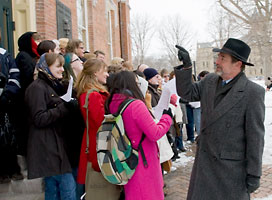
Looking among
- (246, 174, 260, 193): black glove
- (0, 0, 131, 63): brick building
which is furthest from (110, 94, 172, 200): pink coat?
(0, 0, 131, 63): brick building

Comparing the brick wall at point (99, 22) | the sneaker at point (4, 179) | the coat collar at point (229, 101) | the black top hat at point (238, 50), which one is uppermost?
the brick wall at point (99, 22)

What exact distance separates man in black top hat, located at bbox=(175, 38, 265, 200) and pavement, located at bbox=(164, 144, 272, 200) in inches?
72.7

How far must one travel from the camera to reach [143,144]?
276 centimetres

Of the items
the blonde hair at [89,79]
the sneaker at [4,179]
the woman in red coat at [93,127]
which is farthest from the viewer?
the sneaker at [4,179]

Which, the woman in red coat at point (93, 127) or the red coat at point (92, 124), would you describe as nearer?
the woman in red coat at point (93, 127)

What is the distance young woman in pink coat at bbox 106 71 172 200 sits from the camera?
2645mm

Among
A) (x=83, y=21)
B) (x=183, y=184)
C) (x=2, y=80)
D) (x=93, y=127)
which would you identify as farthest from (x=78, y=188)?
(x=83, y=21)

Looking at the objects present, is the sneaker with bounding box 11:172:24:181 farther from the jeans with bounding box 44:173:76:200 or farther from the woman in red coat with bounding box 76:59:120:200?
the woman in red coat with bounding box 76:59:120:200

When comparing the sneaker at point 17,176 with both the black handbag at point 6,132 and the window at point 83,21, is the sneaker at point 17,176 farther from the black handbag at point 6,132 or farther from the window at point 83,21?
the window at point 83,21

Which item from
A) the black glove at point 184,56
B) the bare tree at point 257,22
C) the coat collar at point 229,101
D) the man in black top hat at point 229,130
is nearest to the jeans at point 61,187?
the man in black top hat at point 229,130

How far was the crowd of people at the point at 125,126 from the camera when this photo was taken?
2602 millimetres

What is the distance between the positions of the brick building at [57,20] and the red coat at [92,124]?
3049 mm

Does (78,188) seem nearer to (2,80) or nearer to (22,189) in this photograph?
Result: (22,189)

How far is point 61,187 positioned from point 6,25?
3587 mm
